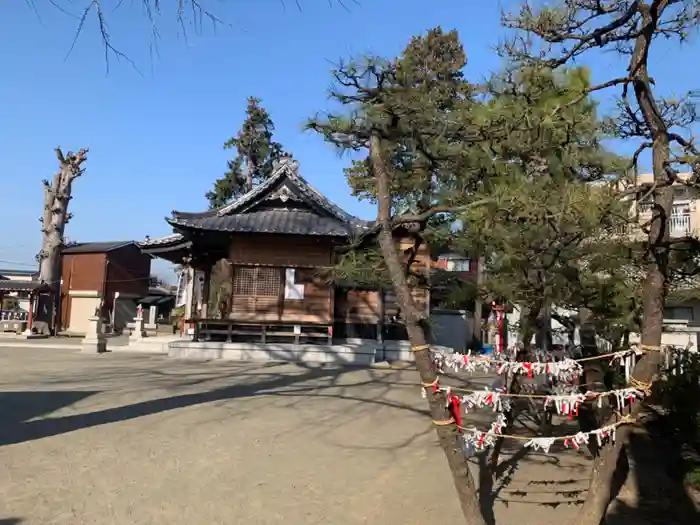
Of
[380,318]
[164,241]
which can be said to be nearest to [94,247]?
[164,241]

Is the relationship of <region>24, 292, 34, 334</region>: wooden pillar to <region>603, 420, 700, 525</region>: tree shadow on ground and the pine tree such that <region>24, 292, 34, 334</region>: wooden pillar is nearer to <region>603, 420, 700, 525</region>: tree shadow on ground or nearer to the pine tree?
the pine tree

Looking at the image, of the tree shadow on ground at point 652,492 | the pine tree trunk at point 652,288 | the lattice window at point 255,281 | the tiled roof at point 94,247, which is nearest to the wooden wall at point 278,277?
the lattice window at point 255,281

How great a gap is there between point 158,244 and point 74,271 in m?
19.8

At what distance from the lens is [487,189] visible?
4.38m

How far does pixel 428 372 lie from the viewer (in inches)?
133

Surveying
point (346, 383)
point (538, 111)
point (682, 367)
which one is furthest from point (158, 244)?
point (538, 111)

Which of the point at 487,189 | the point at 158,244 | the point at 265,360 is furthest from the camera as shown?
the point at 158,244

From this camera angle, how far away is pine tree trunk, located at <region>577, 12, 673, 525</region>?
3.46 m

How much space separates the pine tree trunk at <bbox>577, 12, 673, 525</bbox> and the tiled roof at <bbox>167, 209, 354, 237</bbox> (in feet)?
41.7

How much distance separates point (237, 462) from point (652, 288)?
446cm

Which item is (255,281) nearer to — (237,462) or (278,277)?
(278,277)

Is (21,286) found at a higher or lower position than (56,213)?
lower

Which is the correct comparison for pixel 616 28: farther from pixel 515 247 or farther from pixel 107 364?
pixel 107 364

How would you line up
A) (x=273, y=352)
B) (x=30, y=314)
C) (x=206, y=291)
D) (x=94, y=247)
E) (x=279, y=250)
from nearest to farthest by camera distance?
1. (x=273, y=352)
2. (x=279, y=250)
3. (x=206, y=291)
4. (x=30, y=314)
5. (x=94, y=247)
